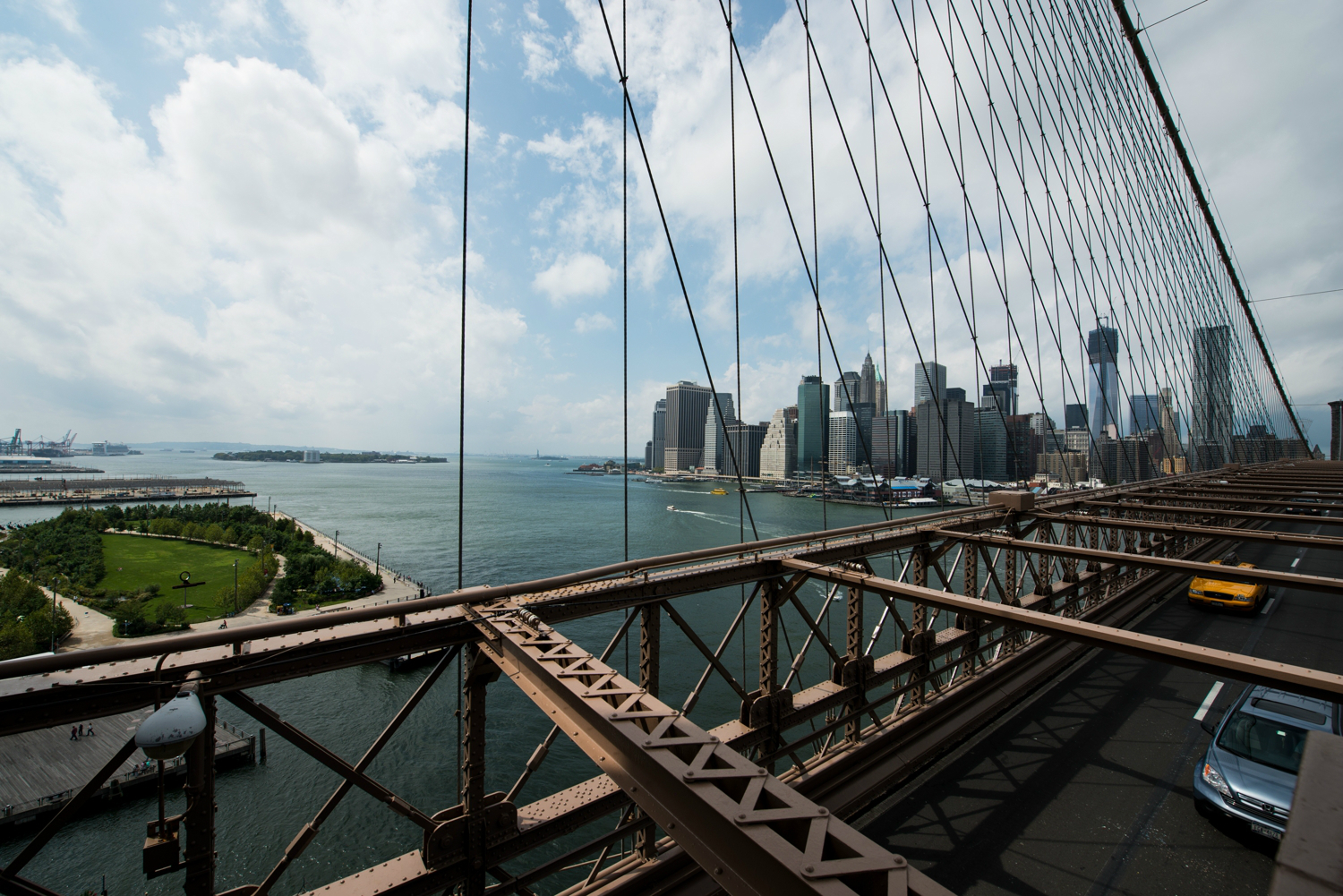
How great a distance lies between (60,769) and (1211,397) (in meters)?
67.2

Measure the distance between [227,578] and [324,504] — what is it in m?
55.3

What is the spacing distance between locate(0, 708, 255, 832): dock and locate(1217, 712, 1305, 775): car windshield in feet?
85.0

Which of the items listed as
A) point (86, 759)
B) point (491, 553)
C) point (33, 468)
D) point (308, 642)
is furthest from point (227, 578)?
point (33, 468)

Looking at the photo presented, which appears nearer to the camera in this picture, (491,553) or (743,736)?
(743,736)

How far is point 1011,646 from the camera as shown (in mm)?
9750

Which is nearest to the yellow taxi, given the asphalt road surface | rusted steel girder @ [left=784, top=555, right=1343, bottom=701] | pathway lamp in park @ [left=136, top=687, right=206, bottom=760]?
the asphalt road surface

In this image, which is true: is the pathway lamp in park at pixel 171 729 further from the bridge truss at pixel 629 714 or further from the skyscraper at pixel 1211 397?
the skyscraper at pixel 1211 397

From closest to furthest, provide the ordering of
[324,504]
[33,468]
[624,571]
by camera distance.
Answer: [624,571] < [324,504] < [33,468]

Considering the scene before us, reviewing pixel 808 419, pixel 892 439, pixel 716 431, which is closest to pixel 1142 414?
pixel 892 439

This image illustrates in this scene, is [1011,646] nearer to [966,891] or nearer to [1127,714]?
[1127,714]

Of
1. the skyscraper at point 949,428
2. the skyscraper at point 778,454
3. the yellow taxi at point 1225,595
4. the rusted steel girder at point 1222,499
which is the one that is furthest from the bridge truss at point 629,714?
the skyscraper at point 778,454

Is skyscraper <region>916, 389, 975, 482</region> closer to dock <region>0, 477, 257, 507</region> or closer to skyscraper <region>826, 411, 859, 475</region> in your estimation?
skyscraper <region>826, 411, 859, 475</region>

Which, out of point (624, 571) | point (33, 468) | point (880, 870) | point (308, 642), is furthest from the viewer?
point (33, 468)

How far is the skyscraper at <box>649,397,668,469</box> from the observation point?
326 ft
